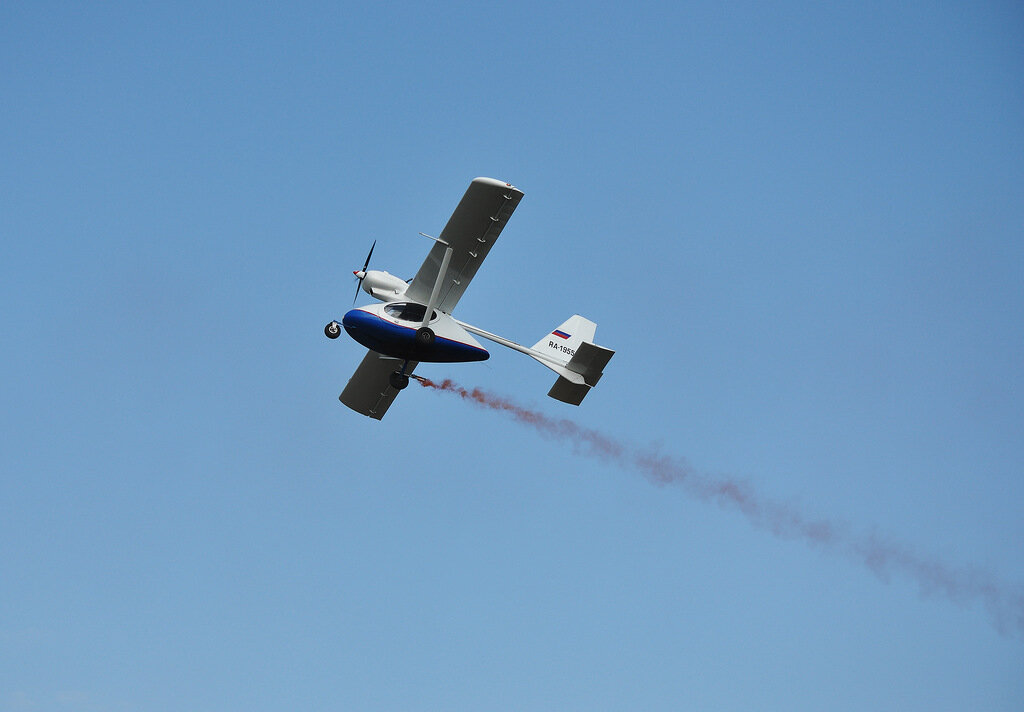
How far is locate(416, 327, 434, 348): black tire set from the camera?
3005 centimetres

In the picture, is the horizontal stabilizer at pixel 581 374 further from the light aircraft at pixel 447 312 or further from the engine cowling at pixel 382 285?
the engine cowling at pixel 382 285

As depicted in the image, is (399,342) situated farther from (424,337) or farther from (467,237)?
(467,237)

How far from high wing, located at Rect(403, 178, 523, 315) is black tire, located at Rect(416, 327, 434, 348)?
1.13 m

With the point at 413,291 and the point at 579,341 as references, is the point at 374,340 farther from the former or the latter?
the point at 579,341

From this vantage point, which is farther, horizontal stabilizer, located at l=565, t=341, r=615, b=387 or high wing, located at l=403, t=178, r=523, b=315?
horizontal stabilizer, located at l=565, t=341, r=615, b=387

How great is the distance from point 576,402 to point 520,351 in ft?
6.89

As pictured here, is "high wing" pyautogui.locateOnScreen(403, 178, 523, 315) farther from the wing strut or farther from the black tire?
the black tire

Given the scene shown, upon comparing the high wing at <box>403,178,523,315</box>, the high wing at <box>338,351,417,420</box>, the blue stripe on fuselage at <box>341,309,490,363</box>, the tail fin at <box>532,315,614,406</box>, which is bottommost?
the high wing at <box>338,351,417,420</box>

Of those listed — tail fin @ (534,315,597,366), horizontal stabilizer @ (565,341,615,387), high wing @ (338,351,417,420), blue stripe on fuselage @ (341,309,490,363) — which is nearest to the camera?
blue stripe on fuselage @ (341,309,490,363)

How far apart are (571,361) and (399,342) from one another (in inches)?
190

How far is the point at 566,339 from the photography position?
110 ft

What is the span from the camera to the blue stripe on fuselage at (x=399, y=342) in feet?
97.7

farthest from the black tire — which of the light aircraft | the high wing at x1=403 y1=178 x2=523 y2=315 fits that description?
the high wing at x1=403 y1=178 x2=523 y2=315

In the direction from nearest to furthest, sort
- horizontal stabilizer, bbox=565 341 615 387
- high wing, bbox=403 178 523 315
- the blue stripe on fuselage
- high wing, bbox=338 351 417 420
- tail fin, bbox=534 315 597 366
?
high wing, bbox=403 178 523 315 → the blue stripe on fuselage → horizontal stabilizer, bbox=565 341 615 387 → tail fin, bbox=534 315 597 366 → high wing, bbox=338 351 417 420
